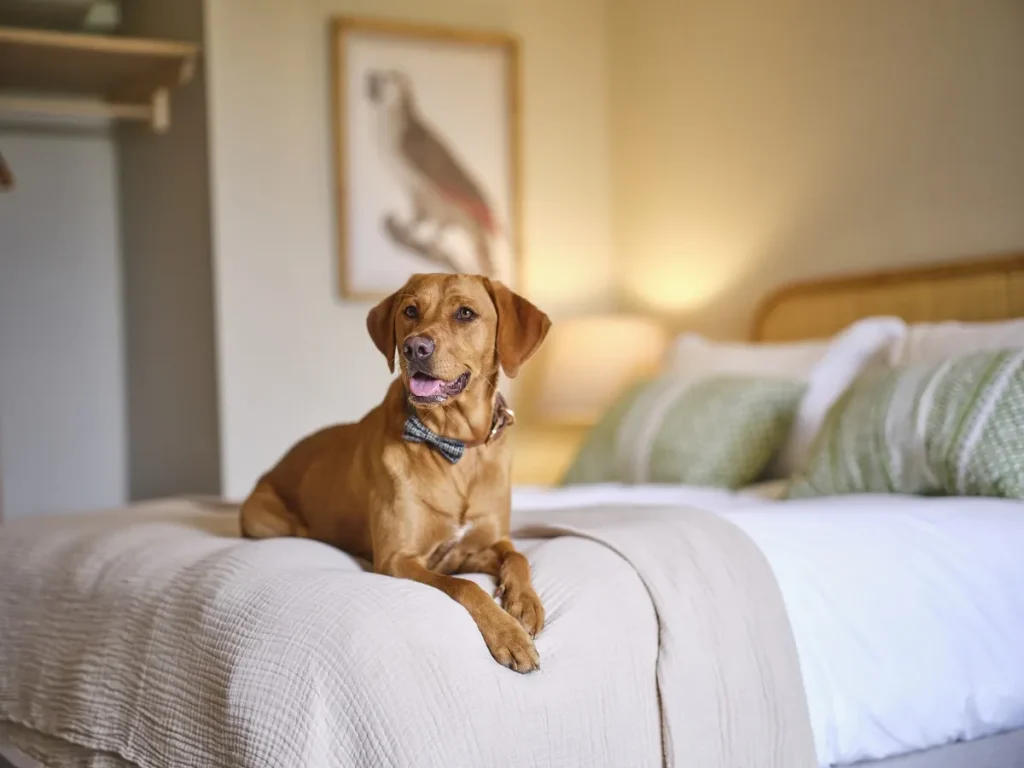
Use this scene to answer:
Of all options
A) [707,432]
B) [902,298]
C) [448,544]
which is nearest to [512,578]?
[448,544]

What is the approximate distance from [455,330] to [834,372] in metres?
1.58

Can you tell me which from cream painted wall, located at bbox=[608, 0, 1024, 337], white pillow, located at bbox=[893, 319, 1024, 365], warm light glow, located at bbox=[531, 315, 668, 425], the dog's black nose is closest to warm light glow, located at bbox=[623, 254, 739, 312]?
cream painted wall, located at bbox=[608, 0, 1024, 337]

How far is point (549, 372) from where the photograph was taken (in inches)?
172

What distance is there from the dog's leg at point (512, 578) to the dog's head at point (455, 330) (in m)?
0.27

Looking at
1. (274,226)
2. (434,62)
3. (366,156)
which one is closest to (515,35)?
(434,62)

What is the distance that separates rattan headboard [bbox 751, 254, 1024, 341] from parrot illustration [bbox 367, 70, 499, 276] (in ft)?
3.89

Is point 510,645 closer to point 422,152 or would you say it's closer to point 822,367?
point 822,367

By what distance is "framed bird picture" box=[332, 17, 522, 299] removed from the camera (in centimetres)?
436

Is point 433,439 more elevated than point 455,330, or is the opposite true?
point 455,330

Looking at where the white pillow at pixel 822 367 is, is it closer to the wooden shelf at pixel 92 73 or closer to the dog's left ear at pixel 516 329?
the dog's left ear at pixel 516 329

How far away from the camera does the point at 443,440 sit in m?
1.93

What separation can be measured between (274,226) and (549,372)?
3.61ft

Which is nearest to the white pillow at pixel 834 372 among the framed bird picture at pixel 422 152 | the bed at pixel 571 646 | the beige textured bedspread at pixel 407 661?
the bed at pixel 571 646

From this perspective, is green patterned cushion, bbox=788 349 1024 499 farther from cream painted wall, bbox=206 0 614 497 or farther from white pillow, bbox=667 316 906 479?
cream painted wall, bbox=206 0 614 497
